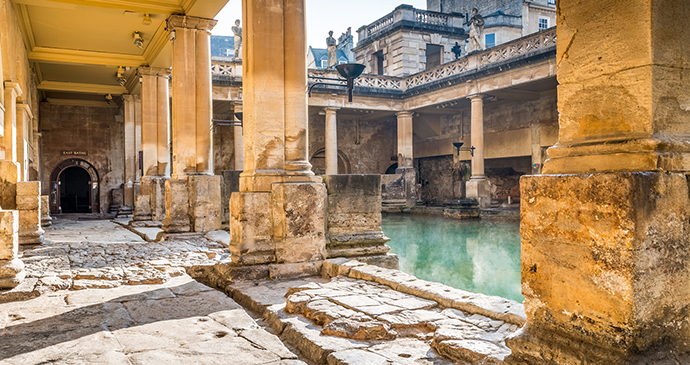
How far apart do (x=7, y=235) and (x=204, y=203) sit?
396cm

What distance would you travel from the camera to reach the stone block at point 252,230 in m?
4.67

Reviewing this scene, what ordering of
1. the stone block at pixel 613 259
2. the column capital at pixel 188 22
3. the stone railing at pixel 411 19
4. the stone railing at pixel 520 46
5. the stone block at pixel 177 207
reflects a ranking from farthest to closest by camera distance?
the stone railing at pixel 411 19 < the stone railing at pixel 520 46 < the column capital at pixel 188 22 < the stone block at pixel 177 207 < the stone block at pixel 613 259

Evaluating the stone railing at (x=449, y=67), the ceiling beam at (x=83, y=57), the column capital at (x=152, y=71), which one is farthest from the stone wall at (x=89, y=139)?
the column capital at (x=152, y=71)

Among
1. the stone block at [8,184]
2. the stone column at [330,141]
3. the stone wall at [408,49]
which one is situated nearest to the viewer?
the stone block at [8,184]

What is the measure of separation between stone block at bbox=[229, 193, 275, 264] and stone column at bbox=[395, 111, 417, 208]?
1515 centimetres

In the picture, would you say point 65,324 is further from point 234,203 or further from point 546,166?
point 546,166

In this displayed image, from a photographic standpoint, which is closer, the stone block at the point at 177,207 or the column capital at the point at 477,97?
the stone block at the point at 177,207

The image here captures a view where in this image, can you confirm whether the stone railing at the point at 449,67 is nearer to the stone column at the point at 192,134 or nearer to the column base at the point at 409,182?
the column base at the point at 409,182

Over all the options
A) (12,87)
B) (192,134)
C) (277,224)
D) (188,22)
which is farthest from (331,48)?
(277,224)

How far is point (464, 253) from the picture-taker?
9.07 m

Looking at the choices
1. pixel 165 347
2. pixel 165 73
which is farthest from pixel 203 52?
pixel 165 347

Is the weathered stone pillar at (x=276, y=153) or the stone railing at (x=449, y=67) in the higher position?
the stone railing at (x=449, y=67)

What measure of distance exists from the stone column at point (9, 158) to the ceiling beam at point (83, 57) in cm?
311

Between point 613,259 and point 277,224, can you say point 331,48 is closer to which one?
point 277,224
